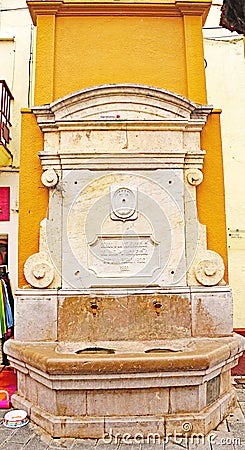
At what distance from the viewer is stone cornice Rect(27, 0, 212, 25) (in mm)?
5566

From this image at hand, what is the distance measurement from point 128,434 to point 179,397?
541mm

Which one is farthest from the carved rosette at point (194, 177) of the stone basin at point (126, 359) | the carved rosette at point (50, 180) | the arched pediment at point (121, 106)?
the stone basin at point (126, 359)

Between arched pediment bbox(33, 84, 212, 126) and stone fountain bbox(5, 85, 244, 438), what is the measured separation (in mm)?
12

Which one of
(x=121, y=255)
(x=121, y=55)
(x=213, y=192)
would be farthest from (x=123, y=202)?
(x=121, y=55)

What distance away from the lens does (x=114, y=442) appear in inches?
149

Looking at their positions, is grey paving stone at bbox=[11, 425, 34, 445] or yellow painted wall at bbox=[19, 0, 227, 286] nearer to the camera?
grey paving stone at bbox=[11, 425, 34, 445]

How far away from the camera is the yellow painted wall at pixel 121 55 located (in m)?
5.51

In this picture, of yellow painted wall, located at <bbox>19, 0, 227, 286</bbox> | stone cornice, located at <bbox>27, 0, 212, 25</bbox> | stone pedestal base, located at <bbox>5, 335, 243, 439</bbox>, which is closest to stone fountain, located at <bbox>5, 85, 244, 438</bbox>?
yellow painted wall, located at <bbox>19, 0, 227, 286</bbox>

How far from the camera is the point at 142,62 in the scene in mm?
5574

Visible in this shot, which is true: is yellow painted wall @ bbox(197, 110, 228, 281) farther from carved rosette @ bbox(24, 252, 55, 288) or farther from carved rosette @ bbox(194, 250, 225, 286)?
carved rosette @ bbox(24, 252, 55, 288)

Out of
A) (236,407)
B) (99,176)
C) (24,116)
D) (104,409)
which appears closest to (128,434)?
(104,409)

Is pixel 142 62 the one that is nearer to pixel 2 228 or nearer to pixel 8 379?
pixel 2 228

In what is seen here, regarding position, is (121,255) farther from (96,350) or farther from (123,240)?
(96,350)

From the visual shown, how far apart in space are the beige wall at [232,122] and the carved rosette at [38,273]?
3.18 m
